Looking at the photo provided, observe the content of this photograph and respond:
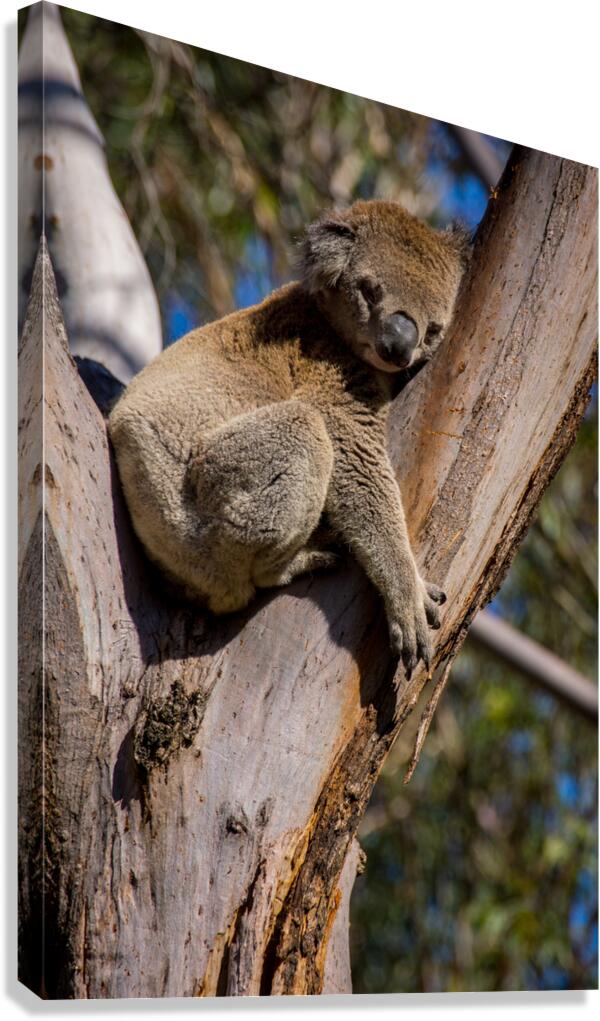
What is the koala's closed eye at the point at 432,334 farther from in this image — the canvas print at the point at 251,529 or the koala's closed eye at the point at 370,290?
the koala's closed eye at the point at 370,290

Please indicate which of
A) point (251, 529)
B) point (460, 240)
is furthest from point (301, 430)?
point (460, 240)

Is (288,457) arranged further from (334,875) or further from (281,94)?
(281,94)

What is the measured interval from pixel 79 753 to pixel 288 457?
0.82 m

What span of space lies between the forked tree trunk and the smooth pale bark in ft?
1.02

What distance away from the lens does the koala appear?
8.38 feet

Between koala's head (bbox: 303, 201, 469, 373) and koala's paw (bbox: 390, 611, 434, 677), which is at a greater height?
koala's head (bbox: 303, 201, 469, 373)

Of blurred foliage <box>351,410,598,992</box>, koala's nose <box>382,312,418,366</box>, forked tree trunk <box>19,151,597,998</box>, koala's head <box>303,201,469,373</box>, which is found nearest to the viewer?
forked tree trunk <box>19,151,597,998</box>

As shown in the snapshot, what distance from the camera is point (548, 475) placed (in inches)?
111

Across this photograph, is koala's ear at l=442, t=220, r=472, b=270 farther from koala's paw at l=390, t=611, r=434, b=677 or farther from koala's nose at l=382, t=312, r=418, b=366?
koala's paw at l=390, t=611, r=434, b=677

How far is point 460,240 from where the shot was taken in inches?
117

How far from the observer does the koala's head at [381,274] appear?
284 centimetres

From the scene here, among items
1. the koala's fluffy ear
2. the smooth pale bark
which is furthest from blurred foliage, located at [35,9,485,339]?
the koala's fluffy ear

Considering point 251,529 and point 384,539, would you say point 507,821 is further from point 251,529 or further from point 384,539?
point 251,529

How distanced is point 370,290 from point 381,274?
0.17 feet
